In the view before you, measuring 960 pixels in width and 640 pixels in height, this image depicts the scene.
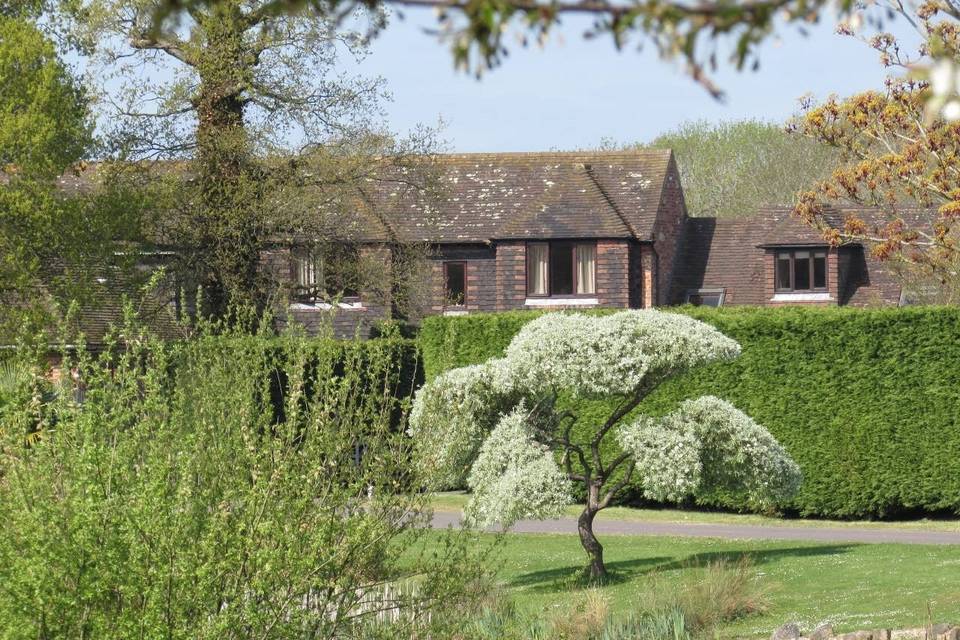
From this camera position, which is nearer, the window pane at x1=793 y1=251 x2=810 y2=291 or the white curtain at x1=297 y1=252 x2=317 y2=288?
the white curtain at x1=297 y1=252 x2=317 y2=288

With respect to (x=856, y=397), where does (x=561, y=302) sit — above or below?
above

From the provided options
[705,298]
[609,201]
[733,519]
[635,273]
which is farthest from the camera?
[705,298]

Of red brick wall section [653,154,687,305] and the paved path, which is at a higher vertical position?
red brick wall section [653,154,687,305]

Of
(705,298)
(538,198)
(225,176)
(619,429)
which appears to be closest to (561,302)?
(538,198)

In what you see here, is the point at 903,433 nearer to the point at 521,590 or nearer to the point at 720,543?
the point at 720,543

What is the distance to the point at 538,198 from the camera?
3831cm

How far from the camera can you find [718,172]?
62.5 meters

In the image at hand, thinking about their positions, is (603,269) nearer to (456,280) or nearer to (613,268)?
(613,268)

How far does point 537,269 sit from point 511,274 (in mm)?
790

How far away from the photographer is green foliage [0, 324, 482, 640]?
679 cm

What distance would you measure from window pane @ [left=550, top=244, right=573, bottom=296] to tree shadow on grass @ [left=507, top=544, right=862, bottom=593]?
64.6 ft

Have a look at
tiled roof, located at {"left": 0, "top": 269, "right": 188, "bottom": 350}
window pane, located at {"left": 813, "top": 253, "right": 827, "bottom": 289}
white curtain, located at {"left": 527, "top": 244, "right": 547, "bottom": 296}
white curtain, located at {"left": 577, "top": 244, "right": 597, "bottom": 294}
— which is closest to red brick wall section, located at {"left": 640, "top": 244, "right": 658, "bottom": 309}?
white curtain, located at {"left": 577, "top": 244, "right": 597, "bottom": 294}

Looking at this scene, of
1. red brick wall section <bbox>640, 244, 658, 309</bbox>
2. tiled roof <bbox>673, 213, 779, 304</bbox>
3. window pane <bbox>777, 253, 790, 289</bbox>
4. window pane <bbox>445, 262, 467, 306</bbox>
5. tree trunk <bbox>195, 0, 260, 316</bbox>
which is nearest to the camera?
tree trunk <bbox>195, 0, 260, 316</bbox>

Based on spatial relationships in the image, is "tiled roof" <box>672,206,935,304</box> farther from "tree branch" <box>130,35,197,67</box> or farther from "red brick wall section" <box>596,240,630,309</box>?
"tree branch" <box>130,35,197,67</box>
